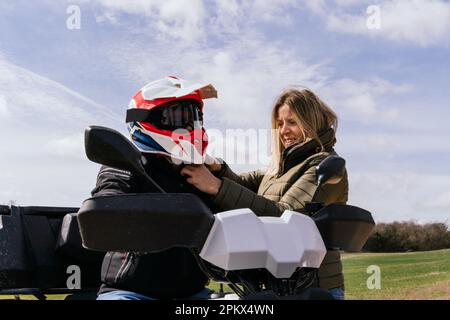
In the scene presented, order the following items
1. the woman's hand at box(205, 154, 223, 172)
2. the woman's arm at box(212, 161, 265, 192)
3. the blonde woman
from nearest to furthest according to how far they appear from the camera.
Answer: the blonde woman
the woman's hand at box(205, 154, 223, 172)
the woman's arm at box(212, 161, 265, 192)

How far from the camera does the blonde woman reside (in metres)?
3.36

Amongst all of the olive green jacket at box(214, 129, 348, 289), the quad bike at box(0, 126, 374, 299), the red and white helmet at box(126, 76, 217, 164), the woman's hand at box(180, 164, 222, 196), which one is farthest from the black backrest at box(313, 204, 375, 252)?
the red and white helmet at box(126, 76, 217, 164)

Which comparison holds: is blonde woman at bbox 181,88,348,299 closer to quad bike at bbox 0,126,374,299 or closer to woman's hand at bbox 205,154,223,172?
woman's hand at bbox 205,154,223,172

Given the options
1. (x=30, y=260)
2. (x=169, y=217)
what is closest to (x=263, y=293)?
(x=169, y=217)

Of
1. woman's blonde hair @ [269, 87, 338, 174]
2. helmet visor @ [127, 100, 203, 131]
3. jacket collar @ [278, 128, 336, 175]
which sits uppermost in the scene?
woman's blonde hair @ [269, 87, 338, 174]

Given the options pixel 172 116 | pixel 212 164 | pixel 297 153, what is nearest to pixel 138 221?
pixel 172 116

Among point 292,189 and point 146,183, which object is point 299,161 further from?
point 146,183

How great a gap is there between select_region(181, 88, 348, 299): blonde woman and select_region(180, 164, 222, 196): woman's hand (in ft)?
1.30

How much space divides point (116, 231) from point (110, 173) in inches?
34.3

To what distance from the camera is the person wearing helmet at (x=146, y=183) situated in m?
2.64
